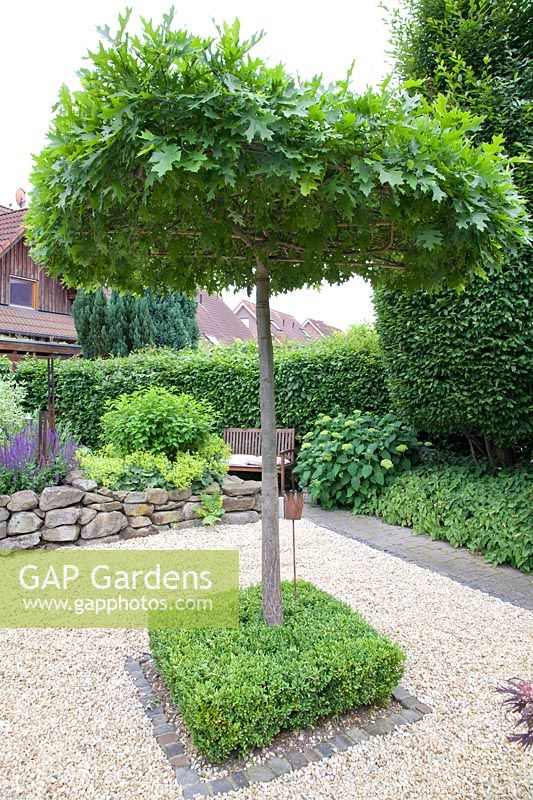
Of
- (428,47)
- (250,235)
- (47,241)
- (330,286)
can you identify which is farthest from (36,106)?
(428,47)

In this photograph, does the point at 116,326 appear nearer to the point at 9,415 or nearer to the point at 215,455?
the point at 9,415

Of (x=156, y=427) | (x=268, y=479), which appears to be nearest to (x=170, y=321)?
(x=156, y=427)

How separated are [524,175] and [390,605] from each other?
10.7 ft

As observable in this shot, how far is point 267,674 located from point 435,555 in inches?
113

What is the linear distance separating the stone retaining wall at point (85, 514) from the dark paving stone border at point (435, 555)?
1.32 meters

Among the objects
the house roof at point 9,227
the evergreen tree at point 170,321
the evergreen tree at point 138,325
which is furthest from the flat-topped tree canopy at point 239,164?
the house roof at point 9,227

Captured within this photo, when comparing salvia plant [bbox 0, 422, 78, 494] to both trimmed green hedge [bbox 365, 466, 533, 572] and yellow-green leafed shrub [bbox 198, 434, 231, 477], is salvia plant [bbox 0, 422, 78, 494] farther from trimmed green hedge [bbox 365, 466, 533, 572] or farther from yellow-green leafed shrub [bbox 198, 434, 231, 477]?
trimmed green hedge [bbox 365, 466, 533, 572]

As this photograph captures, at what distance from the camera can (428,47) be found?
4.71 m

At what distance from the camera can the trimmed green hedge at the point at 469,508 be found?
14.1 feet

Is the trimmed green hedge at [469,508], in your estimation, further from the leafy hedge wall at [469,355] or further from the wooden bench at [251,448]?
the wooden bench at [251,448]

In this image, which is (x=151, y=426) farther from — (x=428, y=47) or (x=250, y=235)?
(x=428, y=47)

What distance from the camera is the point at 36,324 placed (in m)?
13.8

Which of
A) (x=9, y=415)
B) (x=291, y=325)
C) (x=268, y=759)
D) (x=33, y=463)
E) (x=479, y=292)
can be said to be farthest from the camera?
(x=291, y=325)

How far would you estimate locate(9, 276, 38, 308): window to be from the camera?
13812mm
